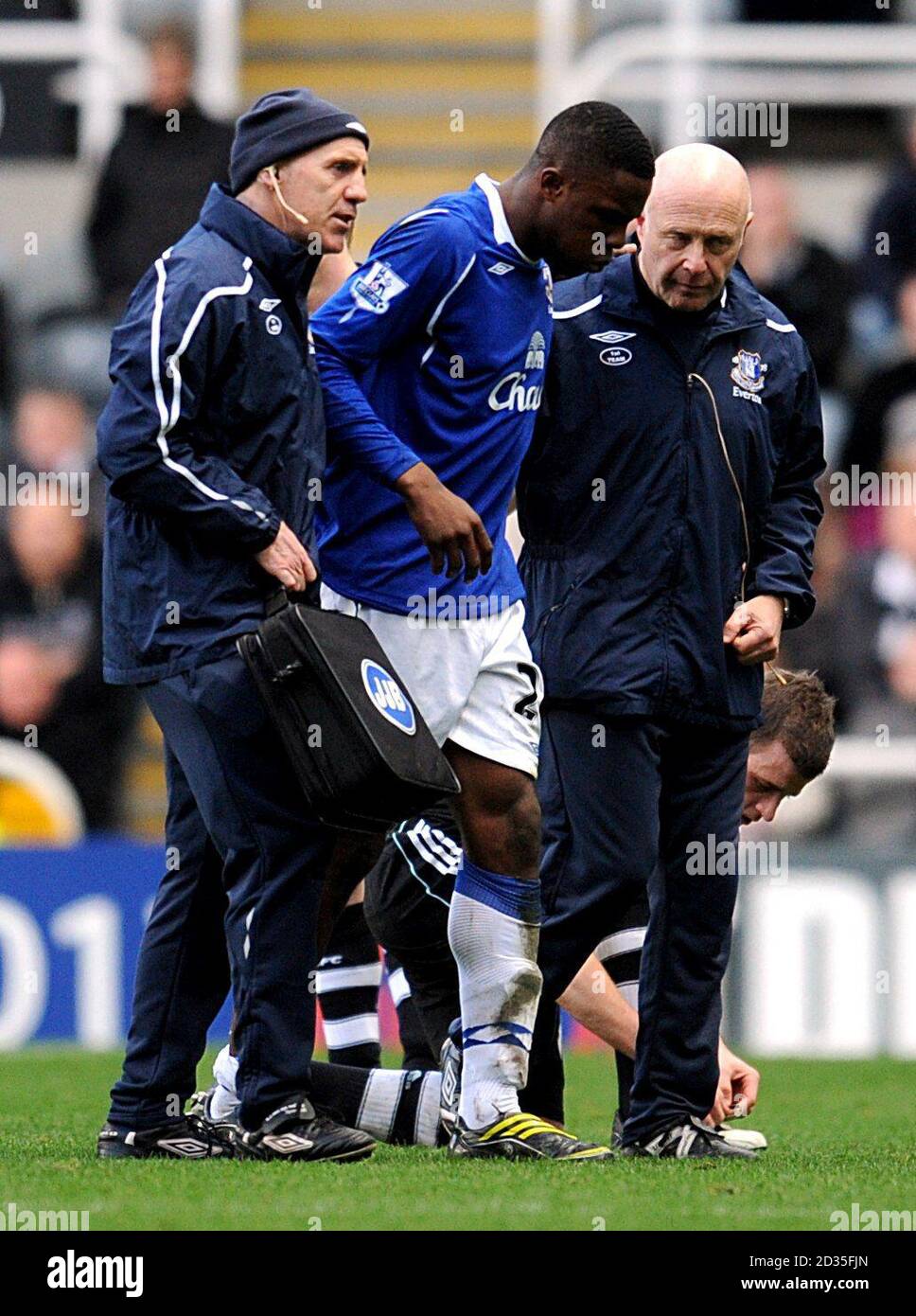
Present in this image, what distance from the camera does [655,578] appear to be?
17.3ft

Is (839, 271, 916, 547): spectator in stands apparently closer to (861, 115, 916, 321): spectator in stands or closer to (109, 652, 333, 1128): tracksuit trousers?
Answer: (861, 115, 916, 321): spectator in stands

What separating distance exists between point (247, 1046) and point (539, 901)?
75 centimetres

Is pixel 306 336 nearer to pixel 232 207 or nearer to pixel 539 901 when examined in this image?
pixel 232 207

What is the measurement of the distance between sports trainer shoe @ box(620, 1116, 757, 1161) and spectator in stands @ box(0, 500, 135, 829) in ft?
18.7

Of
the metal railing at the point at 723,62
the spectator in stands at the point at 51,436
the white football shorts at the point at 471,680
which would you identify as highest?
the metal railing at the point at 723,62

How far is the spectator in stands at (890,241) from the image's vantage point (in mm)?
11648

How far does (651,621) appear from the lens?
207 inches

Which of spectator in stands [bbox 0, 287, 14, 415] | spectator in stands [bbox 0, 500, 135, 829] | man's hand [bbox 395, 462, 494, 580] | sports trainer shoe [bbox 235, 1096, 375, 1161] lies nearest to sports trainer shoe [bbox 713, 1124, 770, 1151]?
sports trainer shoe [bbox 235, 1096, 375, 1161]

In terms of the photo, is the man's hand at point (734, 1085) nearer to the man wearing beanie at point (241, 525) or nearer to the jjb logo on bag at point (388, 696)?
the man wearing beanie at point (241, 525)

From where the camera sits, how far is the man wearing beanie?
15.4 ft

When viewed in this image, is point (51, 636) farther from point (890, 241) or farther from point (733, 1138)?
point (733, 1138)

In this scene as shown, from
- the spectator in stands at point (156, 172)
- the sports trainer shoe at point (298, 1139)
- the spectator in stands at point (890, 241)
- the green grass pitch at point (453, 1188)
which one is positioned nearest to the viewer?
the green grass pitch at point (453, 1188)

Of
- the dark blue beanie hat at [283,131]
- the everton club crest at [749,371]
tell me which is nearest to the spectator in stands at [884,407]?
the everton club crest at [749,371]

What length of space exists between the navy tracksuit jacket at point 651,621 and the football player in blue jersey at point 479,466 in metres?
0.11
